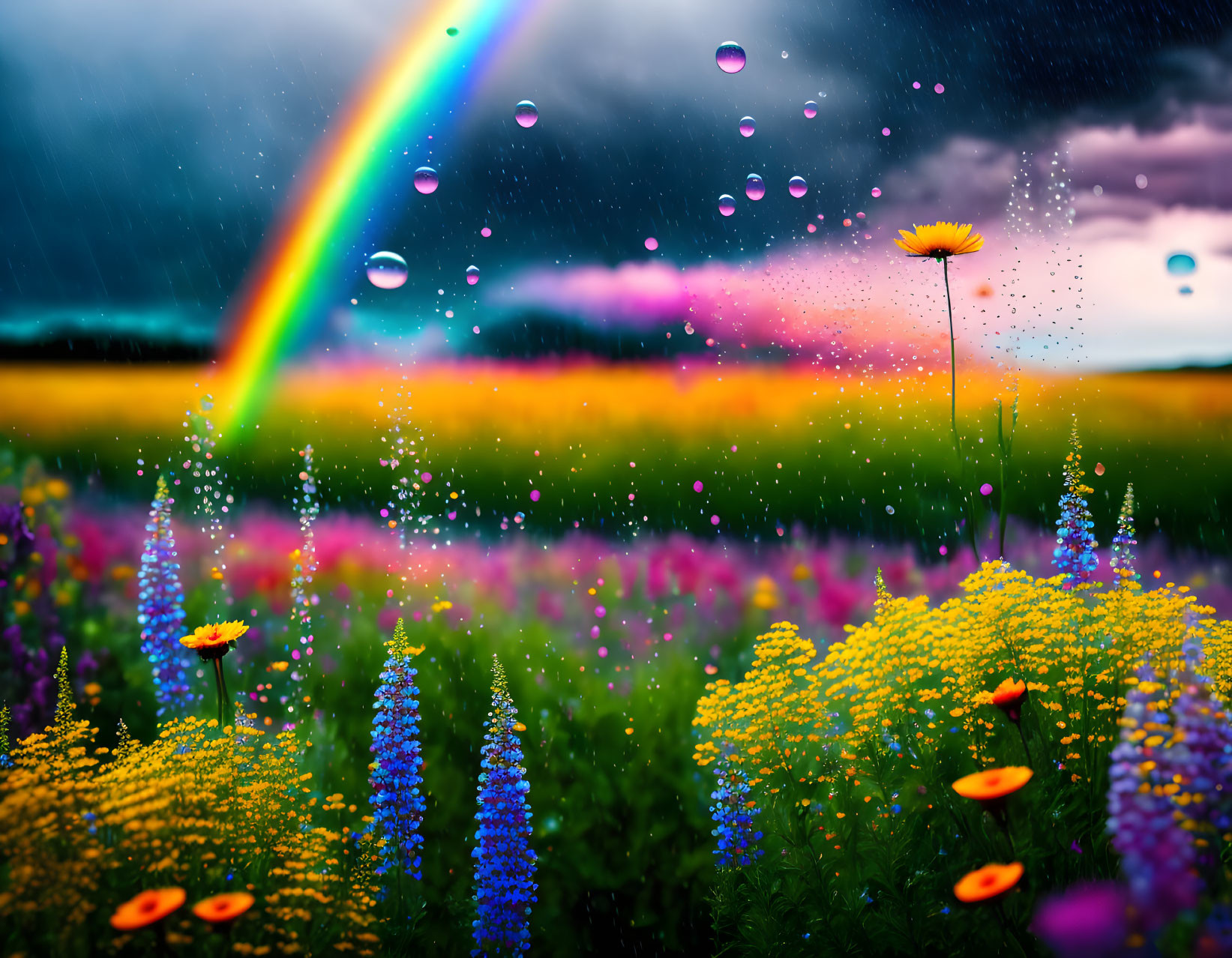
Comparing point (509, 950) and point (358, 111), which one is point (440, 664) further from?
point (358, 111)

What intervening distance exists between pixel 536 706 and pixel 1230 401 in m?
3.66

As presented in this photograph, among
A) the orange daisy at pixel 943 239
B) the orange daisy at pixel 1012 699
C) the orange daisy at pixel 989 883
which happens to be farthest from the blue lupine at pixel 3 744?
the orange daisy at pixel 943 239

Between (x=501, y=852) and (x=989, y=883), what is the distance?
1.69 meters

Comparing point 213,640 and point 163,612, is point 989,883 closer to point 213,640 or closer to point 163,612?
point 213,640

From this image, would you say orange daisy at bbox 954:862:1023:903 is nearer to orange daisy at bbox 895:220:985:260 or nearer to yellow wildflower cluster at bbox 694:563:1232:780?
yellow wildflower cluster at bbox 694:563:1232:780

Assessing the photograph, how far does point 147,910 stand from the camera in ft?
4.94

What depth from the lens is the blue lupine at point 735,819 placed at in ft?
8.79

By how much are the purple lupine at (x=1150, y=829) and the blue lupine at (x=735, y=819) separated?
4.59 feet

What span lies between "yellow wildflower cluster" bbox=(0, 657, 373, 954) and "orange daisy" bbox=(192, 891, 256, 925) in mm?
277

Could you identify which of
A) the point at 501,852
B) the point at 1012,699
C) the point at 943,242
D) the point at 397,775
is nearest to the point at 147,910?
the point at 397,775

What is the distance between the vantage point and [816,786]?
112 inches

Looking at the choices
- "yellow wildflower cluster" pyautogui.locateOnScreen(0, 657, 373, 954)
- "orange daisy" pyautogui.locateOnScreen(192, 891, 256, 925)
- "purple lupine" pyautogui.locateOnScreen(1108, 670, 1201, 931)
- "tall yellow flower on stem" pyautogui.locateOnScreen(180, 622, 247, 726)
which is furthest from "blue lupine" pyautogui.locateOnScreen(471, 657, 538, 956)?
"purple lupine" pyautogui.locateOnScreen(1108, 670, 1201, 931)

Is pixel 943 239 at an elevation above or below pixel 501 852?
above

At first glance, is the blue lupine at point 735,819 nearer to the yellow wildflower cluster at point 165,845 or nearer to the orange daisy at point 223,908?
the yellow wildflower cluster at point 165,845
